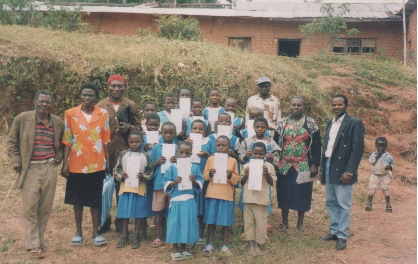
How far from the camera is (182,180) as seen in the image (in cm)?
431

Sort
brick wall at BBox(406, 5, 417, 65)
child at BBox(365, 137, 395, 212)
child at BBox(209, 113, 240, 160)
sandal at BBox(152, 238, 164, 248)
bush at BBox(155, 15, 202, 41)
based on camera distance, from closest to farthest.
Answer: sandal at BBox(152, 238, 164, 248) < child at BBox(209, 113, 240, 160) < child at BBox(365, 137, 395, 212) < bush at BBox(155, 15, 202, 41) < brick wall at BBox(406, 5, 417, 65)

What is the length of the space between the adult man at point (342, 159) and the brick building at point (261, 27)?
11.5 m

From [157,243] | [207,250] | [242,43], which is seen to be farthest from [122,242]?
[242,43]

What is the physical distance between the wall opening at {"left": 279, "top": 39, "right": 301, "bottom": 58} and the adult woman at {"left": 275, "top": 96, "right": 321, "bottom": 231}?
12.1 metres

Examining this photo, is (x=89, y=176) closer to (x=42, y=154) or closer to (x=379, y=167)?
(x=42, y=154)

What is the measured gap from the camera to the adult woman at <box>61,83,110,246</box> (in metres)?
4.50

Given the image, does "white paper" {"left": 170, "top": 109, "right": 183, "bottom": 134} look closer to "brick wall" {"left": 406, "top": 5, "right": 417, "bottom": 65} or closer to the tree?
the tree

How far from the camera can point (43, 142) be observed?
4398 millimetres

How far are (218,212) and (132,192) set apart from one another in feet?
3.37

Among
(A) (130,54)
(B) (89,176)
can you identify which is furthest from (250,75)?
(B) (89,176)

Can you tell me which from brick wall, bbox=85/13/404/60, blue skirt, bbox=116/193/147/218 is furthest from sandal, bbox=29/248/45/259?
brick wall, bbox=85/13/404/60

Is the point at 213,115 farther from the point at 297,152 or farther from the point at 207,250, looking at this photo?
the point at 207,250

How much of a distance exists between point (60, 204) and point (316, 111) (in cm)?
632

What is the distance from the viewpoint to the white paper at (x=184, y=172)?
14.0 ft
